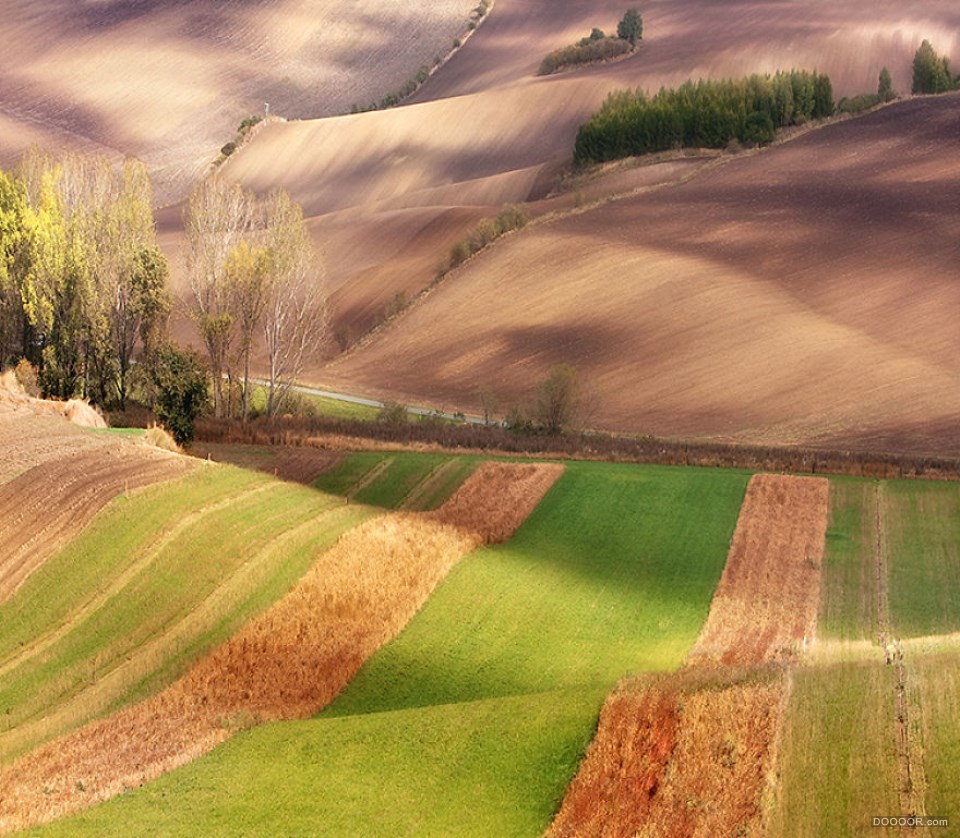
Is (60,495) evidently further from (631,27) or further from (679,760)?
(631,27)

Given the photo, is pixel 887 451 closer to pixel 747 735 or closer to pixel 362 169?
pixel 747 735

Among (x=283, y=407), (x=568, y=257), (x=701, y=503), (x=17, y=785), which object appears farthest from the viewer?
(x=568, y=257)

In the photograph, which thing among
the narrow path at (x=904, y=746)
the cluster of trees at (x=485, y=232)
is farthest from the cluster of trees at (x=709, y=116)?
the narrow path at (x=904, y=746)

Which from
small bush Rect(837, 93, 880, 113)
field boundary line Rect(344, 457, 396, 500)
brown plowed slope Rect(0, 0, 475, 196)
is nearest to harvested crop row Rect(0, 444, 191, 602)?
field boundary line Rect(344, 457, 396, 500)

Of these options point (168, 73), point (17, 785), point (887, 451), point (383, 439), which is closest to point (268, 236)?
point (383, 439)

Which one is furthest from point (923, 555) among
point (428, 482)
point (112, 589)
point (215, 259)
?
point (215, 259)

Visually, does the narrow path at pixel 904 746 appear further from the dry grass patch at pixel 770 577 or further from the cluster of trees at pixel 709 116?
the cluster of trees at pixel 709 116
